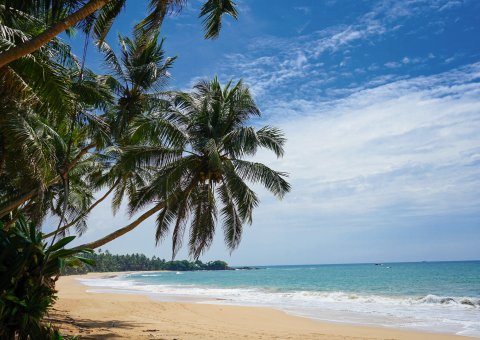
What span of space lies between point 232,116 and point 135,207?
3750 millimetres

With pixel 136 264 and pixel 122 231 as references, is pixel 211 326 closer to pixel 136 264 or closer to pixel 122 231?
pixel 122 231

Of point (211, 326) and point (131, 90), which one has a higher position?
point (131, 90)

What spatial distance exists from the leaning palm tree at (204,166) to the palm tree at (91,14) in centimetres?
354

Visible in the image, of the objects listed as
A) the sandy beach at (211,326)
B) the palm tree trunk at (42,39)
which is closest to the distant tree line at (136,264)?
the sandy beach at (211,326)

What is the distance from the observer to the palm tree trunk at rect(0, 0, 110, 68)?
508 cm

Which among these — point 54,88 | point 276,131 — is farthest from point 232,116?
point 54,88

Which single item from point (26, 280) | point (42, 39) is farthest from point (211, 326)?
point (42, 39)

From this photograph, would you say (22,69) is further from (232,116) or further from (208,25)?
(232,116)

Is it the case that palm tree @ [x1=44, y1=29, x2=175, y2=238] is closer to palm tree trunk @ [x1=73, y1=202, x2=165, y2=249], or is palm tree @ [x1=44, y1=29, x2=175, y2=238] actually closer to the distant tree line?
palm tree trunk @ [x1=73, y1=202, x2=165, y2=249]

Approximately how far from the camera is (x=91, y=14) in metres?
6.77

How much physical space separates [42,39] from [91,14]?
174 cm

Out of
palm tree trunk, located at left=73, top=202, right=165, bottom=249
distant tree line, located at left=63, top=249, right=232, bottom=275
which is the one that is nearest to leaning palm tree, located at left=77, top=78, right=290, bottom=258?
palm tree trunk, located at left=73, top=202, right=165, bottom=249

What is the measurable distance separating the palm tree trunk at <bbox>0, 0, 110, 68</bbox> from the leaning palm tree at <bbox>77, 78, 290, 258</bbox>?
5.11 meters

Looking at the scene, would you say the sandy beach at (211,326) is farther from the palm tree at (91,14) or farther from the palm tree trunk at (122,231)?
the palm tree at (91,14)
